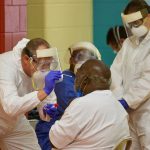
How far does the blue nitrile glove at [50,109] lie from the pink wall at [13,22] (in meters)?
0.74

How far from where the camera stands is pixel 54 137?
8.33 feet

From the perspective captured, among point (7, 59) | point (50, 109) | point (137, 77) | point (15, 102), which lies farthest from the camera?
point (50, 109)

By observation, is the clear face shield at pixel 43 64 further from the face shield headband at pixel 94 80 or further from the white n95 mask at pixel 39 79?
the face shield headband at pixel 94 80

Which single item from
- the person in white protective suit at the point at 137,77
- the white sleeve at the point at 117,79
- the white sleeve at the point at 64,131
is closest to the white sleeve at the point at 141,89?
the person in white protective suit at the point at 137,77

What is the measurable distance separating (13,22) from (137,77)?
117 cm

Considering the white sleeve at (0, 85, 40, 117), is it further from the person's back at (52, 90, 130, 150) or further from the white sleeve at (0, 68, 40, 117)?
the person's back at (52, 90, 130, 150)

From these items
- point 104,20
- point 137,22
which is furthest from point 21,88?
point 104,20

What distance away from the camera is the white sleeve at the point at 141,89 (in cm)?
329

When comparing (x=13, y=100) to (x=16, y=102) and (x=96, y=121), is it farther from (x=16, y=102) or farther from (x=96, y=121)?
(x=96, y=121)

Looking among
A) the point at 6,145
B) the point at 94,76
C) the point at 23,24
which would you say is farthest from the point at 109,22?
the point at 94,76

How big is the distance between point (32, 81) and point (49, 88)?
0.20 metres

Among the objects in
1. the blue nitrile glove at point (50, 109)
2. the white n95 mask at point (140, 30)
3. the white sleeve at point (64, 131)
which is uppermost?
the white n95 mask at point (140, 30)

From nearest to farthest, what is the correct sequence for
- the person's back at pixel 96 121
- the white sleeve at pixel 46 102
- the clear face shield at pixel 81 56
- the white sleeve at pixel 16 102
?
the person's back at pixel 96 121
the white sleeve at pixel 16 102
the clear face shield at pixel 81 56
the white sleeve at pixel 46 102

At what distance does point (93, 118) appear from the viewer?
7.95ft
